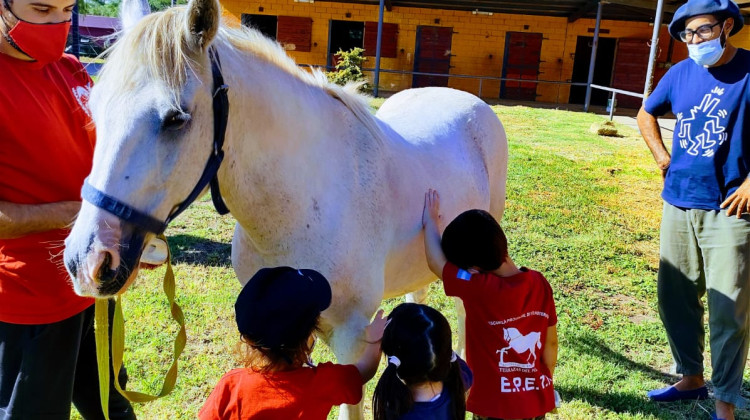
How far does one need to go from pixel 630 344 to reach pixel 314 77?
2902 mm

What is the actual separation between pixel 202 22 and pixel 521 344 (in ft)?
4.69

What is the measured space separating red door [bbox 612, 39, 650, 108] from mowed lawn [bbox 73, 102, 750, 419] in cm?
1241

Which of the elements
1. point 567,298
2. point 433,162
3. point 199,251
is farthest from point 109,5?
point 433,162

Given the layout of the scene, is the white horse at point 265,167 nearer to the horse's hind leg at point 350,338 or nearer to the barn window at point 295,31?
the horse's hind leg at point 350,338

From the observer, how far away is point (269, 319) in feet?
4.43

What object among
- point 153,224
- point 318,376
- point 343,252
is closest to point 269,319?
point 318,376

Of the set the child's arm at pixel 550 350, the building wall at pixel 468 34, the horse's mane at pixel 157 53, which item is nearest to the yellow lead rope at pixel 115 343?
the horse's mane at pixel 157 53

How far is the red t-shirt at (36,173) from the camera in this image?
1515 mm

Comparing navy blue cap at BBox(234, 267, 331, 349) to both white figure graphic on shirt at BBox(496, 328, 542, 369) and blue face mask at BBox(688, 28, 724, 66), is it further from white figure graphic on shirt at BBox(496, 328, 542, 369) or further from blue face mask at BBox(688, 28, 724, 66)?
blue face mask at BBox(688, 28, 724, 66)

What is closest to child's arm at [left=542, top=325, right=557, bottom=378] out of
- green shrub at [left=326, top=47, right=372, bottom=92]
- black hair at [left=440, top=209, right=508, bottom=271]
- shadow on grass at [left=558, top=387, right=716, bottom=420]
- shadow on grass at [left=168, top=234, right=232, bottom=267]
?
black hair at [left=440, top=209, right=508, bottom=271]

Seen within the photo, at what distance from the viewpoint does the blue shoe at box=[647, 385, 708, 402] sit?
118 inches

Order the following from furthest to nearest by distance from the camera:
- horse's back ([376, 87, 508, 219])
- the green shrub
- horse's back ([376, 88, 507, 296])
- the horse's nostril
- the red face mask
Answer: the green shrub < horse's back ([376, 87, 508, 219]) < horse's back ([376, 88, 507, 296]) < the red face mask < the horse's nostril

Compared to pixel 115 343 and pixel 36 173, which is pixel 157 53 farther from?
pixel 115 343

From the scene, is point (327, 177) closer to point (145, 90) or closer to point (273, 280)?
point (273, 280)
